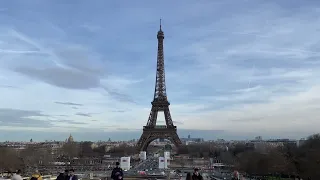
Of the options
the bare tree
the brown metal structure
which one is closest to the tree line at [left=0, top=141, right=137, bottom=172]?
the bare tree

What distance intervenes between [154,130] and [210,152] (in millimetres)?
33707

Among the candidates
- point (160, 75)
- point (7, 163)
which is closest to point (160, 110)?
point (160, 75)

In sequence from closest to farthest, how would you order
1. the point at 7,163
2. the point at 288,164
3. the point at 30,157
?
1. the point at 288,164
2. the point at 7,163
3. the point at 30,157

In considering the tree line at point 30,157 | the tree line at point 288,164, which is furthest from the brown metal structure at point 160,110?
the tree line at point 288,164

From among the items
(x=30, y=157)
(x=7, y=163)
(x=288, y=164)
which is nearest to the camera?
(x=288, y=164)

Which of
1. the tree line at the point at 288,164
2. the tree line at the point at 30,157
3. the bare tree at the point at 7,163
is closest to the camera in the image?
the tree line at the point at 288,164

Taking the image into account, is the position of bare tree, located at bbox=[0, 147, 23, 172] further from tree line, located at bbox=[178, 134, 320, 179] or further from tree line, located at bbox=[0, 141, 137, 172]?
tree line, located at bbox=[178, 134, 320, 179]

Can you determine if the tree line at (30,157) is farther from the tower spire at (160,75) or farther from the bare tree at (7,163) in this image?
the tower spire at (160,75)

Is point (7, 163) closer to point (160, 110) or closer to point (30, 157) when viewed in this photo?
point (30, 157)

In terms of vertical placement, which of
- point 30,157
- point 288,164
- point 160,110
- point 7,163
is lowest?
point 288,164

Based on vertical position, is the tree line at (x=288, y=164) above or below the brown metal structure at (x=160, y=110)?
below

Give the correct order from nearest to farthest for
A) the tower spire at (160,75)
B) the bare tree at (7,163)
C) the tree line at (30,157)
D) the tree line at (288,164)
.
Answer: the tree line at (288,164) → the bare tree at (7,163) → the tree line at (30,157) → the tower spire at (160,75)

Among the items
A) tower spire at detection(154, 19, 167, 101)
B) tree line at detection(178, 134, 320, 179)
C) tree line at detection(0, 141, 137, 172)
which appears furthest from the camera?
tower spire at detection(154, 19, 167, 101)

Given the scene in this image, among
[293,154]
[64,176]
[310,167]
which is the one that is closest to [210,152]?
[293,154]
